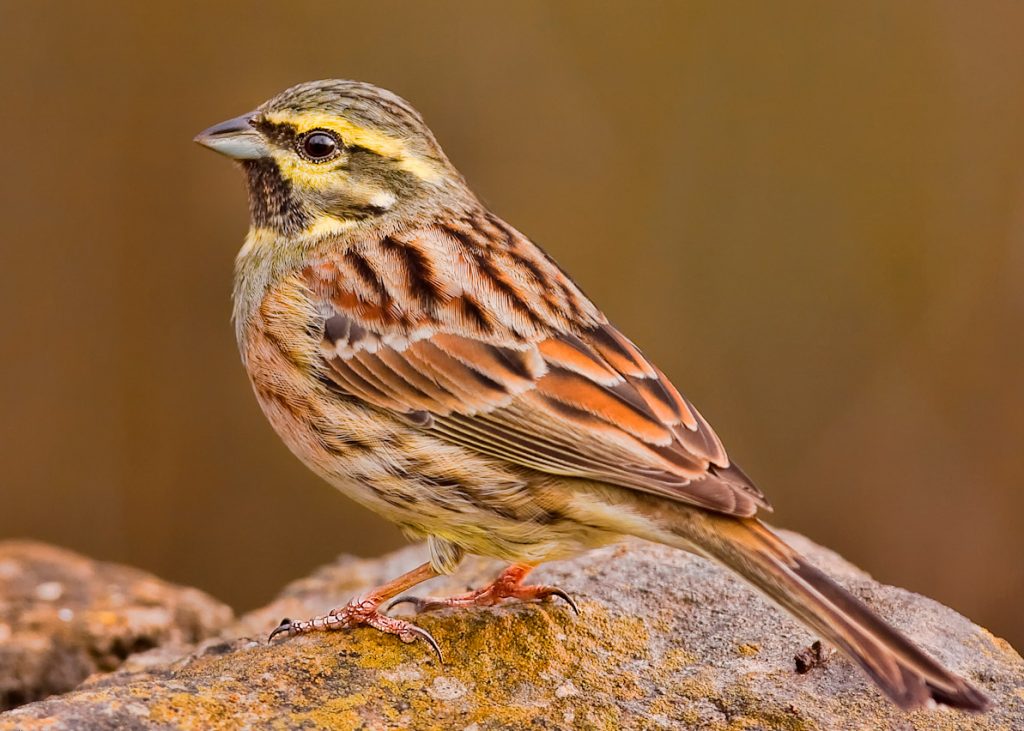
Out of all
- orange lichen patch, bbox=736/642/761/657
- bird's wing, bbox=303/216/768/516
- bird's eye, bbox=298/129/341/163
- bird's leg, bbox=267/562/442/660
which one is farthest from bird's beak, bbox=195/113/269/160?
orange lichen patch, bbox=736/642/761/657

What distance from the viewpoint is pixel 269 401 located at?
4.48m

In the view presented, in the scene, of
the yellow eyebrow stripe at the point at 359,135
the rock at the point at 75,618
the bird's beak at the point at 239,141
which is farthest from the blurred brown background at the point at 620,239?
the yellow eyebrow stripe at the point at 359,135

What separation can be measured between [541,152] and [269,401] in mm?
3646

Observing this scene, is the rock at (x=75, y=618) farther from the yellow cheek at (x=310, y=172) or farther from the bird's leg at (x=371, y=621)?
the yellow cheek at (x=310, y=172)

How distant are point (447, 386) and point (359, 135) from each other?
998 mm

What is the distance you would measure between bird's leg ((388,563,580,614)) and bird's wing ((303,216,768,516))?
21.7 inches

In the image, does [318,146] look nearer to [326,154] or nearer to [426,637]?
[326,154]

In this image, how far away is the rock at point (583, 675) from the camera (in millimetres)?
3635

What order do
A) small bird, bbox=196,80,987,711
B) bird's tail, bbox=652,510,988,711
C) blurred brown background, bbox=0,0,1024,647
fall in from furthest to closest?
blurred brown background, bbox=0,0,1024,647, small bird, bbox=196,80,987,711, bird's tail, bbox=652,510,988,711

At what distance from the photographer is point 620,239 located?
770 centimetres

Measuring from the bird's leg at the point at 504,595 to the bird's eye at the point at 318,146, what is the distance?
1443mm

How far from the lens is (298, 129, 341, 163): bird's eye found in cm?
473

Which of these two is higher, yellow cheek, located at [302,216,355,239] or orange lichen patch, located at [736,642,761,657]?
yellow cheek, located at [302,216,355,239]

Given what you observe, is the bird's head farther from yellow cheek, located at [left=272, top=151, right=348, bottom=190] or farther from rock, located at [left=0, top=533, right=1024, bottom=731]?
rock, located at [left=0, top=533, right=1024, bottom=731]
